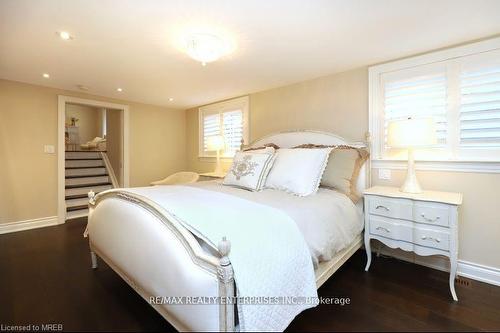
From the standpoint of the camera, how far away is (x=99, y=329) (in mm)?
1453

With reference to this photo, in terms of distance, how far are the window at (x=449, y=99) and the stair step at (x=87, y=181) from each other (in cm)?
524

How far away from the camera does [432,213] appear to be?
1.84 metres

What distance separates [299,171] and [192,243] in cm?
138

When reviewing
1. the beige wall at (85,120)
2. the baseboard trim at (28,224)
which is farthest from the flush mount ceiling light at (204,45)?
the beige wall at (85,120)

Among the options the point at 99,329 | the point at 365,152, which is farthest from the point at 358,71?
the point at 99,329

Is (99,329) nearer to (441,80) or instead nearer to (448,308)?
(448,308)

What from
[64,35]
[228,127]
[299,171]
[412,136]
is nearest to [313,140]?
[299,171]

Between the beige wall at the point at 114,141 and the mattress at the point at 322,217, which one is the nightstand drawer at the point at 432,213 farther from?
the beige wall at the point at 114,141

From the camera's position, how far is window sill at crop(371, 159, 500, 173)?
201cm

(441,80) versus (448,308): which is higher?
(441,80)

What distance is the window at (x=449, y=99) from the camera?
201 centimetres

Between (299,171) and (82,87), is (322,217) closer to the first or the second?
(299,171)

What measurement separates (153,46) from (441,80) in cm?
277

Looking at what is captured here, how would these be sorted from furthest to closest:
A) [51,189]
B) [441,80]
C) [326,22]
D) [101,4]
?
[51,189] < [441,80] < [326,22] < [101,4]
